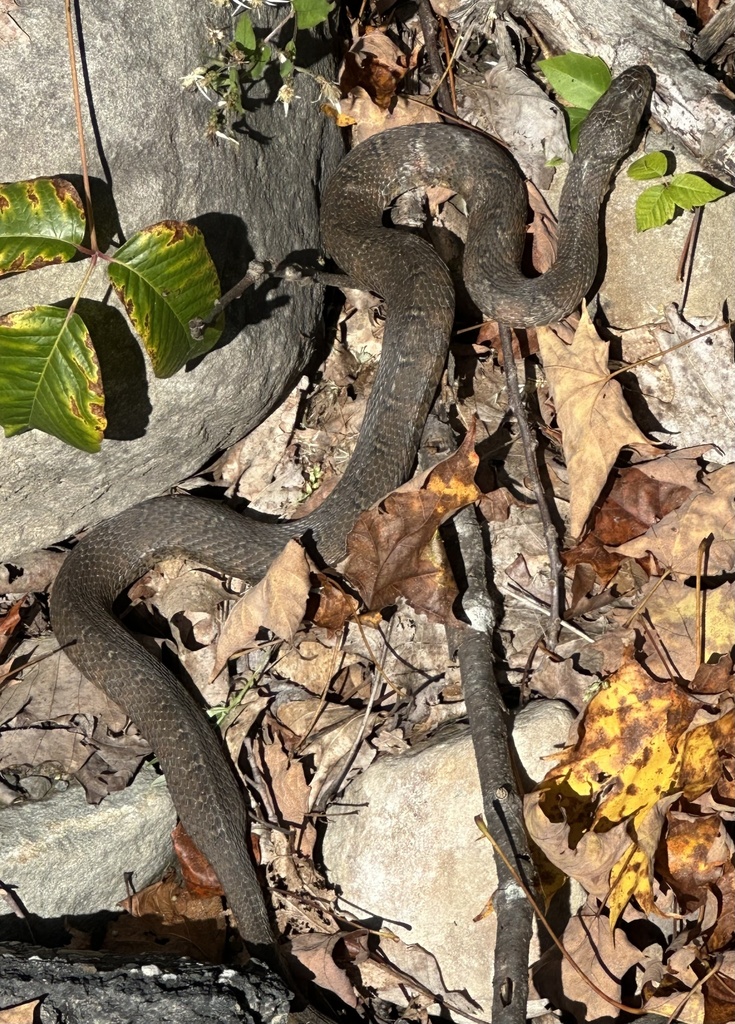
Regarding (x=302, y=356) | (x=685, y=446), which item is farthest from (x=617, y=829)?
(x=302, y=356)

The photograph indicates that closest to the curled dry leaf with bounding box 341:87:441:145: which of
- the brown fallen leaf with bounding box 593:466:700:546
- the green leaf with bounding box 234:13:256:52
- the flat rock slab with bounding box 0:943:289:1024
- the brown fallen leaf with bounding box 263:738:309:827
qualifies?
the green leaf with bounding box 234:13:256:52

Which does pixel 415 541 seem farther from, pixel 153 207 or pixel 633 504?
pixel 153 207

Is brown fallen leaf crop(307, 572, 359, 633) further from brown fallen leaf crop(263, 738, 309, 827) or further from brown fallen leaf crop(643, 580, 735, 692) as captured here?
brown fallen leaf crop(643, 580, 735, 692)

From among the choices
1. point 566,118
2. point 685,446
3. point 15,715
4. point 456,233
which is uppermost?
point 566,118

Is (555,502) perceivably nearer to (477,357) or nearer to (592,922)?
(477,357)

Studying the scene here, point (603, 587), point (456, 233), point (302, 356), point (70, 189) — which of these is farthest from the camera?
point (456, 233)

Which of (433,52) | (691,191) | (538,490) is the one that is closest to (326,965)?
(538,490)
